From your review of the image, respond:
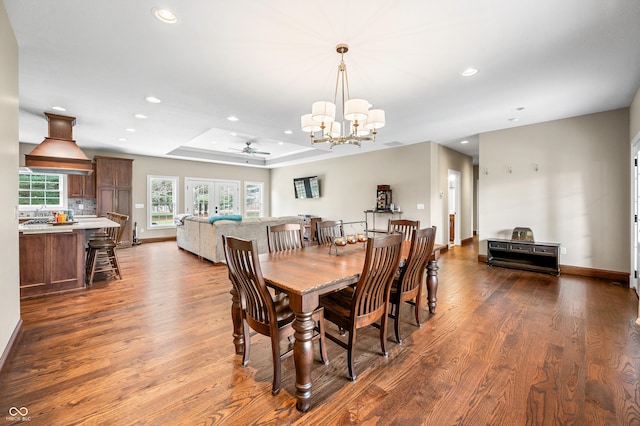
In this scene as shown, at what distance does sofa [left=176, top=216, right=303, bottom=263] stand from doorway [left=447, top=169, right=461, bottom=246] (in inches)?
162

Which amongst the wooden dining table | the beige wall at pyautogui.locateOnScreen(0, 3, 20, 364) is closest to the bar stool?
the beige wall at pyautogui.locateOnScreen(0, 3, 20, 364)

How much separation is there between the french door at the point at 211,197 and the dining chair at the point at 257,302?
25.9ft

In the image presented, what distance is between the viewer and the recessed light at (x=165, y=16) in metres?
2.03

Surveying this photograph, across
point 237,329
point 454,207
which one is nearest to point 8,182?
point 237,329

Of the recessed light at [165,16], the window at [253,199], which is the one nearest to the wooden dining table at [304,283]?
the recessed light at [165,16]

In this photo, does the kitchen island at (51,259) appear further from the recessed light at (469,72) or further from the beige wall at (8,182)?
the recessed light at (469,72)

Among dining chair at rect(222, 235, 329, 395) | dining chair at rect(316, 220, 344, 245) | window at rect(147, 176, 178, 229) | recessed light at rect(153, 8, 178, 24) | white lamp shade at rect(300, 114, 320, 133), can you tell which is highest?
recessed light at rect(153, 8, 178, 24)

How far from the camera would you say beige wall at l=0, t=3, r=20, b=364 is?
2021 mm

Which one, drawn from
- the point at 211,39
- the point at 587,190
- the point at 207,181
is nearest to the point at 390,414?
the point at 211,39

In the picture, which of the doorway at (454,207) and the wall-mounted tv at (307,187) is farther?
the wall-mounted tv at (307,187)

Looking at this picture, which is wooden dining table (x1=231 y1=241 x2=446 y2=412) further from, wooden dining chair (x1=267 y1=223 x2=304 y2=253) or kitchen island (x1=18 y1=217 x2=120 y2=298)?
kitchen island (x1=18 y1=217 x2=120 y2=298)

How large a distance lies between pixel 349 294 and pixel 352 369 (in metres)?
0.57

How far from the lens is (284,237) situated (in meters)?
3.04

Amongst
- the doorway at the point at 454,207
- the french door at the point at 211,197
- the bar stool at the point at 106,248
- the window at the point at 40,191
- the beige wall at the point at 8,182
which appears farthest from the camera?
the french door at the point at 211,197
